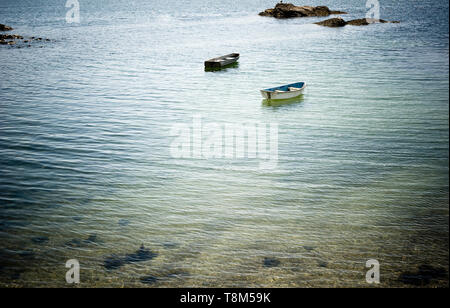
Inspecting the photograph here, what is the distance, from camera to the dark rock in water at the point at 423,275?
9234mm

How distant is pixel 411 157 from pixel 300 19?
91.9m

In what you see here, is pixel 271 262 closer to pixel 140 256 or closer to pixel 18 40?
pixel 140 256

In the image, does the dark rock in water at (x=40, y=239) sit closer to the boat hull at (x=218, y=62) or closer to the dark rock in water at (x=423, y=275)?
the dark rock in water at (x=423, y=275)

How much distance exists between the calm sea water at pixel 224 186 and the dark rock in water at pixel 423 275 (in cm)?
4

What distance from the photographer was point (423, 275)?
9.44 meters

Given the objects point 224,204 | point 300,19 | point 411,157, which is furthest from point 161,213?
point 300,19

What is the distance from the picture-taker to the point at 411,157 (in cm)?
1752

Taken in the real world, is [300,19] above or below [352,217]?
above

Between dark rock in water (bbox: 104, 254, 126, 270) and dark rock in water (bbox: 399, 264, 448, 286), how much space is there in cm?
793

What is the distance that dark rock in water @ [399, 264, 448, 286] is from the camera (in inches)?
364
